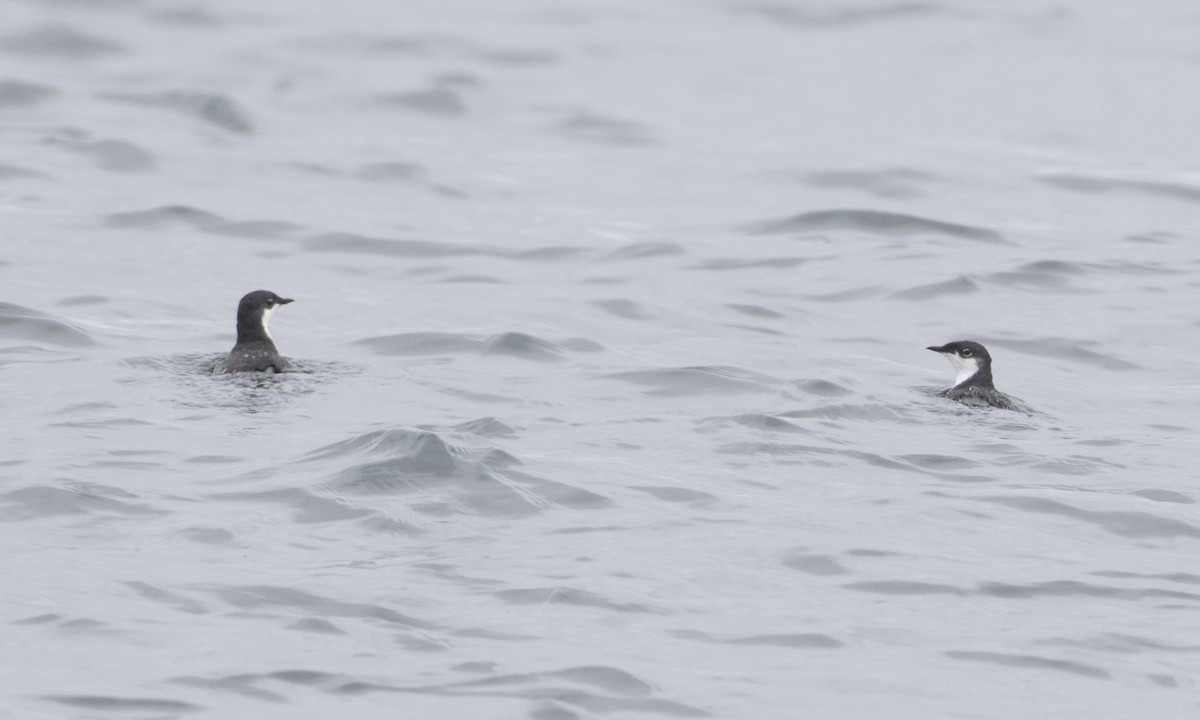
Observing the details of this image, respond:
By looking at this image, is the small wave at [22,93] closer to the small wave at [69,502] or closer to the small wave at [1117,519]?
the small wave at [69,502]

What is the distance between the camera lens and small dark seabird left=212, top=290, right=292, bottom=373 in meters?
13.5

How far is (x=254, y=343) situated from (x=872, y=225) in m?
9.12

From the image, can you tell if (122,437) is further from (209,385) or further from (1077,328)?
(1077,328)

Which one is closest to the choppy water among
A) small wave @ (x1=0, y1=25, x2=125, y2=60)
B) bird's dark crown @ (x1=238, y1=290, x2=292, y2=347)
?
small wave @ (x1=0, y1=25, x2=125, y2=60)

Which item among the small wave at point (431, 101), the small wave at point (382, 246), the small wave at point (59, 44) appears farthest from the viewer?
the small wave at point (59, 44)

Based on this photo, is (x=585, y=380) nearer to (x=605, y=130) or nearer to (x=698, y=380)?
(x=698, y=380)

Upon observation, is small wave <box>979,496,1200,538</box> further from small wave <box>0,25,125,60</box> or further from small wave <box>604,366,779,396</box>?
small wave <box>0,25,125,60</box>

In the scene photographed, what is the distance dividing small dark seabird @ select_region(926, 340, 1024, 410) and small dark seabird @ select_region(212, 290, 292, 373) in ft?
15.8

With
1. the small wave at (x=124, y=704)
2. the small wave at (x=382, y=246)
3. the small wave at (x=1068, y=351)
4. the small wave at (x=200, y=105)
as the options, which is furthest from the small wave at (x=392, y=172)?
the small wave at (x=124, y=704)

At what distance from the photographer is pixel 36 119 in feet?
80.0

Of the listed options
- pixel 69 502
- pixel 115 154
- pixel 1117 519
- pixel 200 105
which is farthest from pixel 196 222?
pixel 1117 519

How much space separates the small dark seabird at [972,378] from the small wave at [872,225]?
20.6 feet

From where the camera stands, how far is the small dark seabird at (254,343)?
13.5 m

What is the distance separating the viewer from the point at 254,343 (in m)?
13.9
